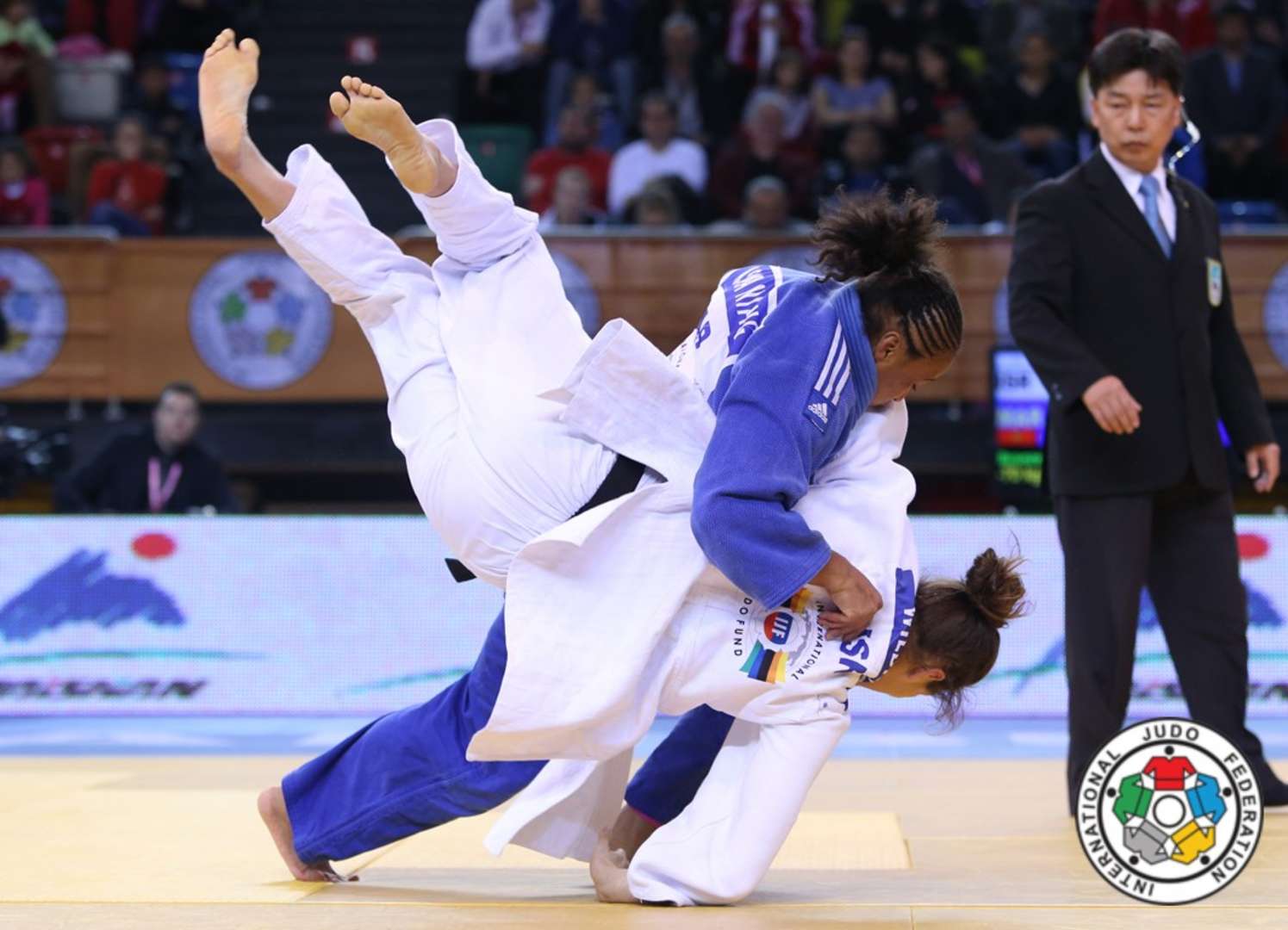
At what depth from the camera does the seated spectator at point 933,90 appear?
10.1 meters

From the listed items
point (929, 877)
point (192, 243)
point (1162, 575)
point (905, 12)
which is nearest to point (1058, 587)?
point (1162, 575)

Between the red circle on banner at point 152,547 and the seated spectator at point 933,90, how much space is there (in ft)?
18.3

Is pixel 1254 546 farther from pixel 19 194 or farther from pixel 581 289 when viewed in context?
pixel 19 194

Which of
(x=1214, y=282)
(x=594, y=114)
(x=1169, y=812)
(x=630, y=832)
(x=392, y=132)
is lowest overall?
(x=630, y=832)

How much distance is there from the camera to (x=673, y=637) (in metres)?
2.68

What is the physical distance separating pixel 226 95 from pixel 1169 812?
1919 millimetres

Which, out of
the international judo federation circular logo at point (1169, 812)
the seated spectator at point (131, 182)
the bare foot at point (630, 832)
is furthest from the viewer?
the seated spectator at point (131, 182)

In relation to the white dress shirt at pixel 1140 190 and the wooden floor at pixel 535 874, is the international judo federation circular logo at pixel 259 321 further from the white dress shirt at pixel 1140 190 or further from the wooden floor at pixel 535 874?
the white dress shirt at pixel 1140 190

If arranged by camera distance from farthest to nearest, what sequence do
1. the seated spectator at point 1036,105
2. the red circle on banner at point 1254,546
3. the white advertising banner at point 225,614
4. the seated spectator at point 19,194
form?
the seated spectator at point 1036,105, the seated spectator at point 19,194, the white advertising banner at point 225,614, the red circle on banner at point 1254,546

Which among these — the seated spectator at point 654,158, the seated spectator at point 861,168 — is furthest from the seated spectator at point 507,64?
the seated spectator at point 861,168

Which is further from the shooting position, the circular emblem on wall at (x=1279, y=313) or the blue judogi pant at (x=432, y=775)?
the circular emblem on wall at (x=1279, y=313)

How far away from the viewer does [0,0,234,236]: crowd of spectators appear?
9562 millimetres

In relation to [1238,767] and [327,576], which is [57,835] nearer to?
[1238,767]

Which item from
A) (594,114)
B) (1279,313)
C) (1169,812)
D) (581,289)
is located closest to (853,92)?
(594,114)
